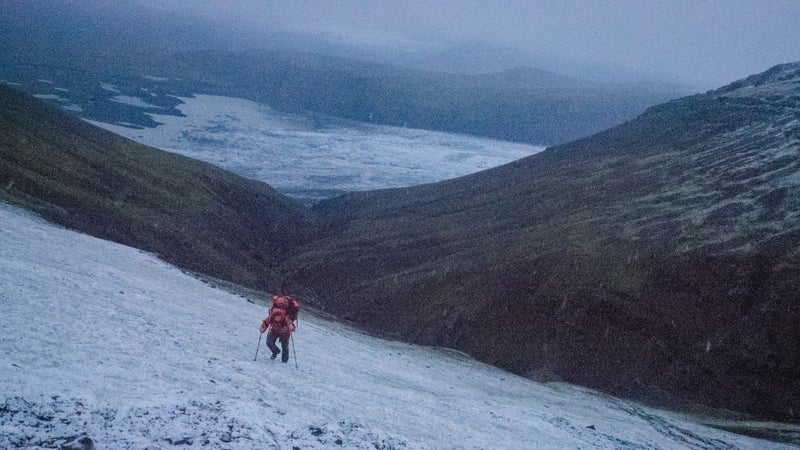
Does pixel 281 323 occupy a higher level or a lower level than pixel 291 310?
lower

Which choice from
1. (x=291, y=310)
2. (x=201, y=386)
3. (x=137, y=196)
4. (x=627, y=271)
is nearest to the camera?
(x=201, y=386)

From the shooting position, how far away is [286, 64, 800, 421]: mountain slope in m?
29.6

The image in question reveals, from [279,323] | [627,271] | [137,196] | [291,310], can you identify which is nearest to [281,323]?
[279,323]

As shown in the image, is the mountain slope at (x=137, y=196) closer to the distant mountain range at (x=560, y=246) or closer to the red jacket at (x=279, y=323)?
the distant mountain range at (x=560, y=246)

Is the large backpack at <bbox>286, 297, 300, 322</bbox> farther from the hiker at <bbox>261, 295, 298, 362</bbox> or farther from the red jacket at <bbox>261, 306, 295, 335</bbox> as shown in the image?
the red jacket at <bbox>261, 306, 295, 335</bbox>

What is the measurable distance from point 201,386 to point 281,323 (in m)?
3.21

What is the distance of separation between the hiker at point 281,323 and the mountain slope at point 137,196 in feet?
63.8

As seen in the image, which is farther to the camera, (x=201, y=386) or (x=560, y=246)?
(x=560, y=246)

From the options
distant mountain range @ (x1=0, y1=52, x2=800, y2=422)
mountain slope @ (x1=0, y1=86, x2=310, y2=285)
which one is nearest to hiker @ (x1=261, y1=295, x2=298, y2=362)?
mountain slope @ (x1=0, y1=86, x2=310, y2=285)

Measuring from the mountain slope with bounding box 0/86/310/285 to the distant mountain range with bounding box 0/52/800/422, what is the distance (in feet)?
0.87

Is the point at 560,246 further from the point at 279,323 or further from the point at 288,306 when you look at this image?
the point at 279,323

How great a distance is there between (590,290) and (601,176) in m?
31.6

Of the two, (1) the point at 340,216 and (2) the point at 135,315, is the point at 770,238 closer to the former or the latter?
(2) the point at 135,315

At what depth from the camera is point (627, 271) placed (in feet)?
120
